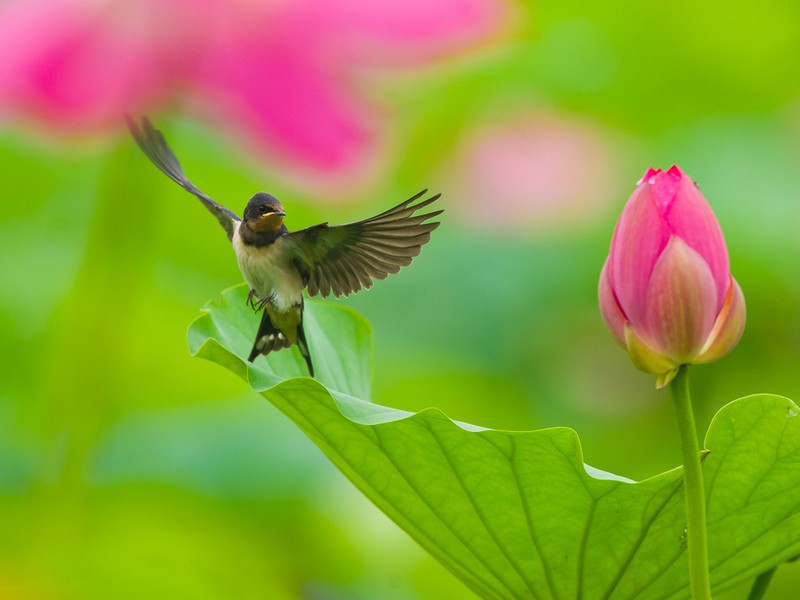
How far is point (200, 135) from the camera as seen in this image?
209cm

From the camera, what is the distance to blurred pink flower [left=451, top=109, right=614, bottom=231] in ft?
5.48

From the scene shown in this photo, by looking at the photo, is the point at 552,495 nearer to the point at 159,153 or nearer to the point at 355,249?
the point at 355,249

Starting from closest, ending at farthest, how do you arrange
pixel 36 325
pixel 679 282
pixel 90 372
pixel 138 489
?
pixel 679 282
pixel 90 372
pixel 138 489
pixel 36 325

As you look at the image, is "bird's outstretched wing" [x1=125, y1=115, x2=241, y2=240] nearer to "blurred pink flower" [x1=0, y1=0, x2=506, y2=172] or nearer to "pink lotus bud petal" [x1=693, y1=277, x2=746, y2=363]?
"blurred pink flower" [x1=0, y1=0, x2=506, y2=172]

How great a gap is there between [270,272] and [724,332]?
1.04 ft

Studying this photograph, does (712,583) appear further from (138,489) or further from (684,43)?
(684,43)

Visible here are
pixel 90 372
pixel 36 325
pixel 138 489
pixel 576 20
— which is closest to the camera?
pixel 90 372

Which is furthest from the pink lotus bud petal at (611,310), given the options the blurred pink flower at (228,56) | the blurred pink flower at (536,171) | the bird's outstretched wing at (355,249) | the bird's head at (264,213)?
the blurred pink flower at (536,171)

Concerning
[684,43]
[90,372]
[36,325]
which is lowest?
[90,372]

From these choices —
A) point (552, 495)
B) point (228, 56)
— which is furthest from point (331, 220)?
point (552, 495)

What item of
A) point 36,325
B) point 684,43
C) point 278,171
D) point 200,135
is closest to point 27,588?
point 278,171

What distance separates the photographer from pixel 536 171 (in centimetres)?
169

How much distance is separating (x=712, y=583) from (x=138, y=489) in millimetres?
892

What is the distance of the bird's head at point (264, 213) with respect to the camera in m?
0.73
